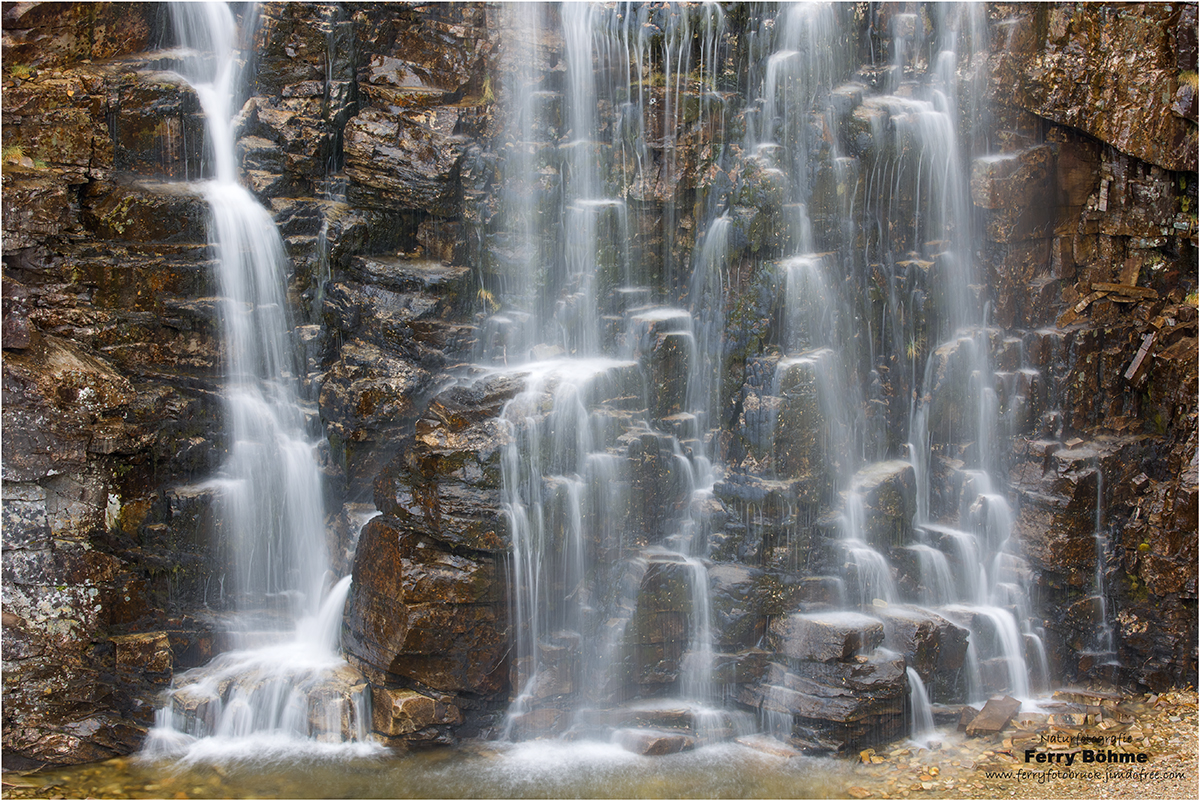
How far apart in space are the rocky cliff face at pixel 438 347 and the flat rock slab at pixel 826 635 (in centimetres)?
6

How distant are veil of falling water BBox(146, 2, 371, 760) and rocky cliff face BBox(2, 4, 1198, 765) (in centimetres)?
31

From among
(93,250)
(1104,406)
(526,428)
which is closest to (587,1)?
(526,428)

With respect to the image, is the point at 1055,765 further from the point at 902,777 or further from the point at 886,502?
the point at 886,502

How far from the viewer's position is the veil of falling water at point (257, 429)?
15109 millimetres

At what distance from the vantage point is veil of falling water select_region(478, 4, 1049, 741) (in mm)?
14125

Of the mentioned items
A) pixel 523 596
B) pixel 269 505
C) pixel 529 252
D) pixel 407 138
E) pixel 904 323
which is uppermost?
pixel 407 138

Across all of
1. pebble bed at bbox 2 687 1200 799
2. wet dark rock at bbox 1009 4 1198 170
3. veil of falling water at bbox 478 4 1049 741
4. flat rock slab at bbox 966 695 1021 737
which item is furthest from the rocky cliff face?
flat rock slab at bbox 966 695 1021 737

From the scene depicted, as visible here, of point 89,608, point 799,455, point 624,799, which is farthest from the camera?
point 799,455

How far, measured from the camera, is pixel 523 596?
1379 cm

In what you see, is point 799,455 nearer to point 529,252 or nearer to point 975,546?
point 975,546

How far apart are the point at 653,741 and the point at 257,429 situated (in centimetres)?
759

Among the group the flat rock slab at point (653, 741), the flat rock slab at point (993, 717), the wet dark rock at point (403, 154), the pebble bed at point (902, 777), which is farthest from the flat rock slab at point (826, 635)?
the wet dark rock at point (403, 154)

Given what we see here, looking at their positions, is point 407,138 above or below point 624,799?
above

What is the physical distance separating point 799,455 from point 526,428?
399 centimetres
